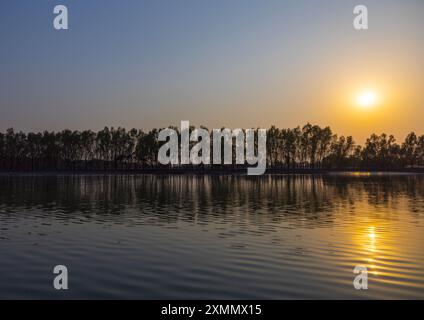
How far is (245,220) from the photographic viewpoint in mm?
35438

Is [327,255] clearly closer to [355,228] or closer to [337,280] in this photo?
[337,280]

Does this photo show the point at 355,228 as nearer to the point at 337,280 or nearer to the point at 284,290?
the point at 337,280

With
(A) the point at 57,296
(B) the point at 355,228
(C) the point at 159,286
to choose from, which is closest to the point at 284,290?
(C) the point at 159,286

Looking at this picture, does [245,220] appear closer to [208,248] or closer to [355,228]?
[355,228]

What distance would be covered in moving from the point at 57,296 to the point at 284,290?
7685mm
